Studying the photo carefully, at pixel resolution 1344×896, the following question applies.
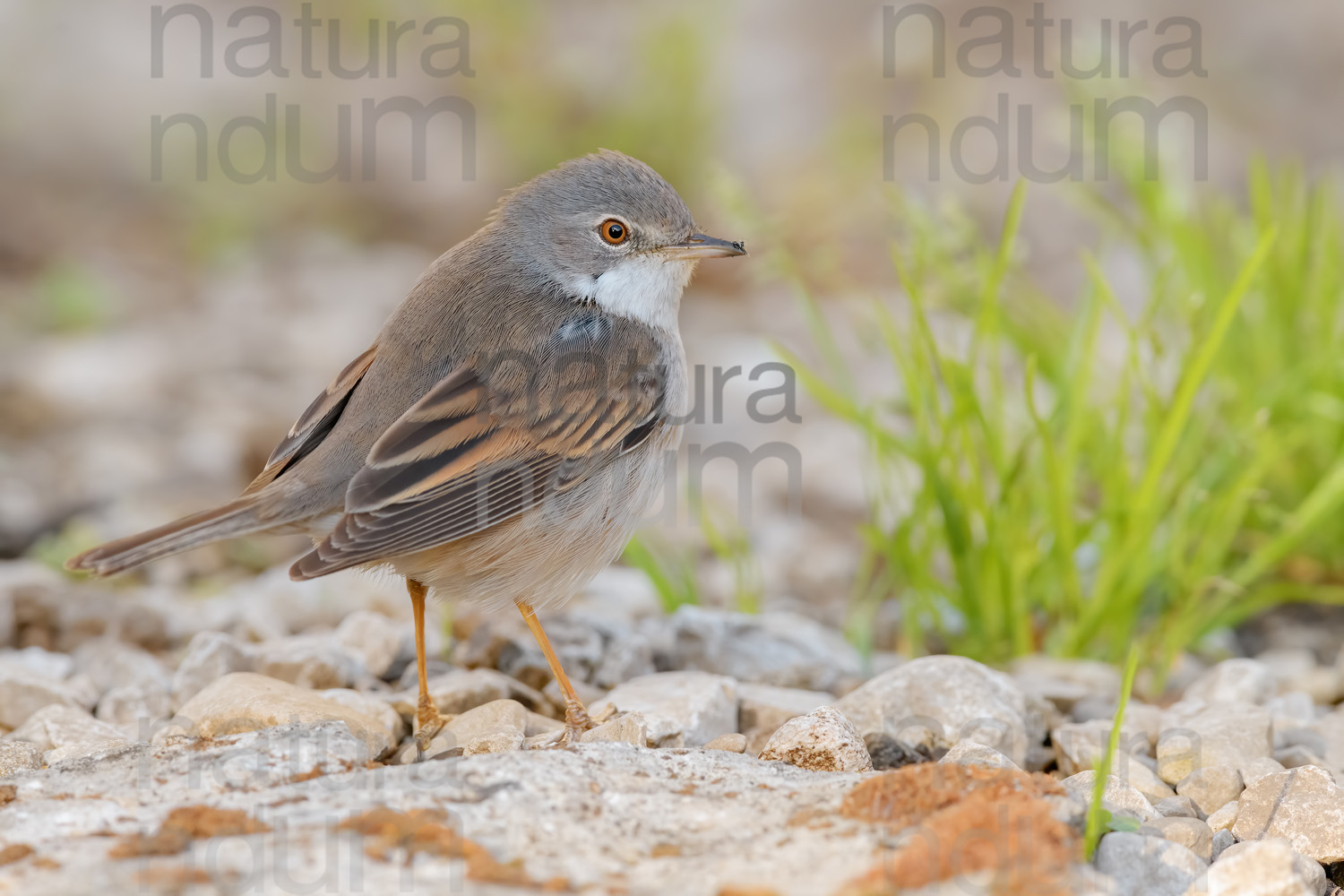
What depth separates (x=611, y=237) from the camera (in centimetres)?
508

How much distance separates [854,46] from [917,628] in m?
9.80

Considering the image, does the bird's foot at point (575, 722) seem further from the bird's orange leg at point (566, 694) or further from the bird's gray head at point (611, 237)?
the bird's gray head at point (611, 237)

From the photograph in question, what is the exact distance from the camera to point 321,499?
418cm

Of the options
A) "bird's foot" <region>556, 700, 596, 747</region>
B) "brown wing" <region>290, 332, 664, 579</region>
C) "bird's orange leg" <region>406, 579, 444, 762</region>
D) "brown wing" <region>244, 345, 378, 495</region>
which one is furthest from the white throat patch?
"bird's foot" <region>556, 700, 596, 747</region>

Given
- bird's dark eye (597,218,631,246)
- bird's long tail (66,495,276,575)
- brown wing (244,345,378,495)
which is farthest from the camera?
bird's dark eye (597,218,631,246)

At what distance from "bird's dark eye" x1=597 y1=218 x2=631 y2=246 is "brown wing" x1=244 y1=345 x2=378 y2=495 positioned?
100 centimetres

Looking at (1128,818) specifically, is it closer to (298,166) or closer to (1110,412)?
(1110,412)

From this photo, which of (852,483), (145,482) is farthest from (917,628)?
(145,482)

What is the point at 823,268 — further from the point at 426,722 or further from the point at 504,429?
the point at 426,722

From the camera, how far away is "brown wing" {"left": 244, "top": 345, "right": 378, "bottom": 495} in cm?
456

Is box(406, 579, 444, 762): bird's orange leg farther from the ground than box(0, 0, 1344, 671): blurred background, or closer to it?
closer to it

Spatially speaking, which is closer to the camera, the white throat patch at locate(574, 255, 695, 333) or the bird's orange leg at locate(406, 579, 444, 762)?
the bird's orange leg at locate(406, 579, 444, 762)

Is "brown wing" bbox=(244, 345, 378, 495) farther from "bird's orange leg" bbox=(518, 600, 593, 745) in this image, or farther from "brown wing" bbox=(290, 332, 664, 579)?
"bird's orange leg" bbox=(518, 600, 593, 745)

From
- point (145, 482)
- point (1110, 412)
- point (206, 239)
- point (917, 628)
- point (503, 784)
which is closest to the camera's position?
point (503, 784)
